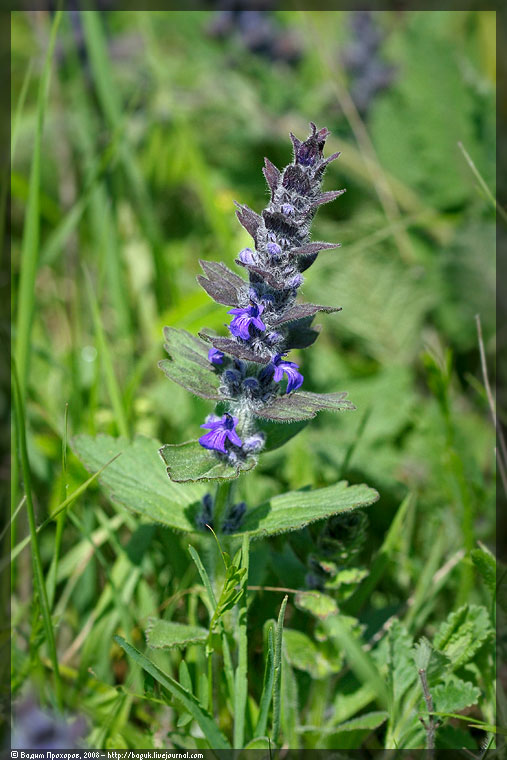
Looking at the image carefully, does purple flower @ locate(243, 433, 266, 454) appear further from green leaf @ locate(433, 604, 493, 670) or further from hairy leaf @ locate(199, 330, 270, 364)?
green leaf @ locate(433, 604, 493, 670)

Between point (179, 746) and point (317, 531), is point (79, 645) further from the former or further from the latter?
point (317, 531)

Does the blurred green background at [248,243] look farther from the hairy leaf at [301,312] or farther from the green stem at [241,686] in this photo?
the hairy leaf at [301,312]

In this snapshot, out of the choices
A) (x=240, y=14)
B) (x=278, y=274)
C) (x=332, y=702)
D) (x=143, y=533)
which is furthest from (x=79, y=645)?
(x=240, y=14)

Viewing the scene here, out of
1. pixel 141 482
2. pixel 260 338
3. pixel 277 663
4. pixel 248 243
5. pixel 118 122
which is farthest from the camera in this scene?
pixel 248 243

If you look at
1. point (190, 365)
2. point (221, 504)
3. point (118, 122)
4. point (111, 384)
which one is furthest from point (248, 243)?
point (221, 504)

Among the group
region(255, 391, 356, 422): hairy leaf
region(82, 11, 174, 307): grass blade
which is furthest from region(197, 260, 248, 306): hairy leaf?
region(82, 11, 174, 307): grass blade

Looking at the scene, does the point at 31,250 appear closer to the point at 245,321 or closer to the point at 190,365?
the point at 190,365

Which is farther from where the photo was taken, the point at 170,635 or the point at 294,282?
the point at 170,635
